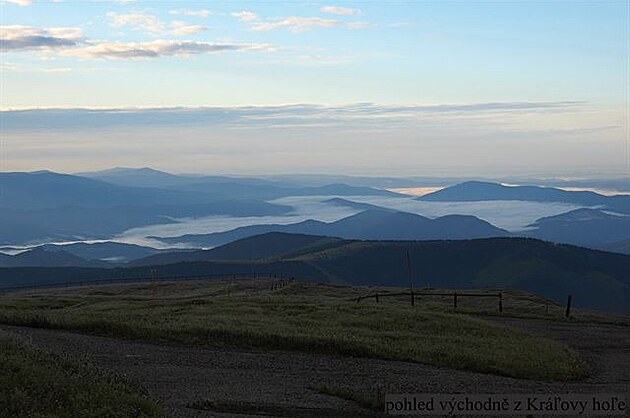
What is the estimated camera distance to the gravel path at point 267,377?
18.9m

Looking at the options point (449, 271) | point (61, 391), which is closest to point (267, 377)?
point (61, 391)

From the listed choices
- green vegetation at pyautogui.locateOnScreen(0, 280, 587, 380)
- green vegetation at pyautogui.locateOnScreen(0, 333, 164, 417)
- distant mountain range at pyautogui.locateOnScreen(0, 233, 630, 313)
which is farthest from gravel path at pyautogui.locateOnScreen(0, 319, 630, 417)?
distant mountain range at pyautogui.locateOnScreen(0, 233, 630, 313)

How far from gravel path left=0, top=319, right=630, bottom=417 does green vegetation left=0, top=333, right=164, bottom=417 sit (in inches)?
44.4

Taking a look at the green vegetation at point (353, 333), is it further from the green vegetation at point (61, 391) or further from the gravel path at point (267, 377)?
the green vegetation at point (61, 391)

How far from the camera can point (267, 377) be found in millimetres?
22844

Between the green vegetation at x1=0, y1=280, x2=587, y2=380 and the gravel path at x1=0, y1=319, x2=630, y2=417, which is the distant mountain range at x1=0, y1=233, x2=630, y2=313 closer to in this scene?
the green vegetation at x1=0, y1=280, x2=587, y2=380

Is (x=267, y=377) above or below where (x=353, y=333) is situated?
above

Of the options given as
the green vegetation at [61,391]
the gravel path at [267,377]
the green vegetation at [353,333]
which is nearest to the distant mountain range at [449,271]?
the green vegetation at [353,333]

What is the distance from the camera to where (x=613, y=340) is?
129ft

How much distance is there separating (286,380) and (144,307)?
23.4m

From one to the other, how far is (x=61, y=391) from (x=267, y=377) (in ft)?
27.5

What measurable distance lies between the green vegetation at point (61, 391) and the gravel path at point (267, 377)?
113cm

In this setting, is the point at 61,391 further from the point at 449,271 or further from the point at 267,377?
the point at 449,271

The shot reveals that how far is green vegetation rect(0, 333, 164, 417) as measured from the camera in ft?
46.7
